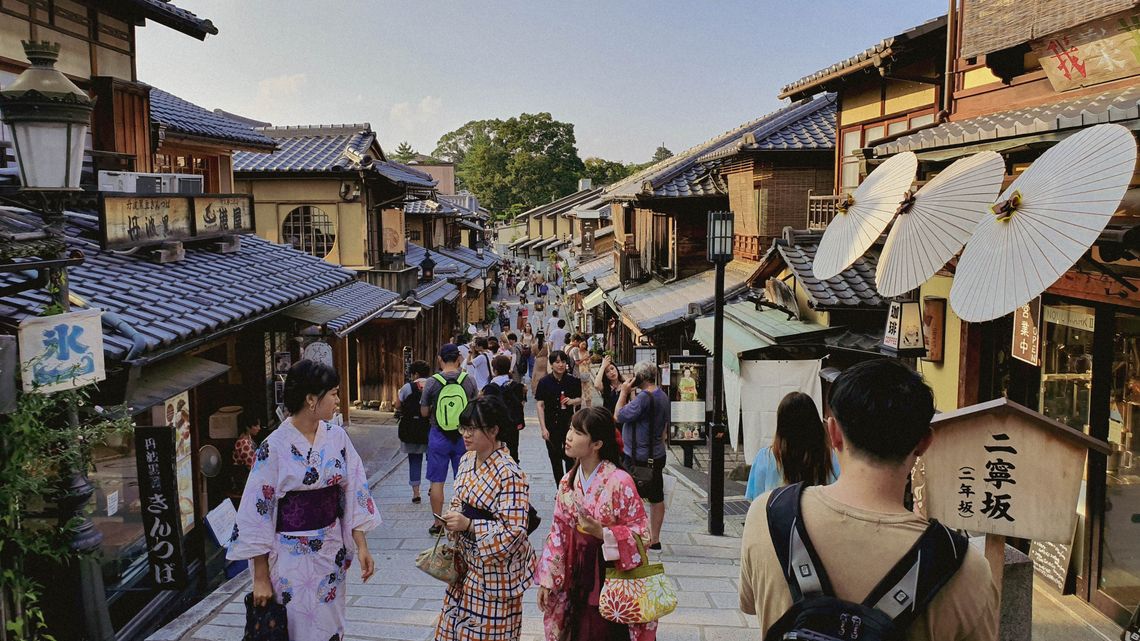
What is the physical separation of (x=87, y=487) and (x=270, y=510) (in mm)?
1711

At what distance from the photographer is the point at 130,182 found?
936 centimetres

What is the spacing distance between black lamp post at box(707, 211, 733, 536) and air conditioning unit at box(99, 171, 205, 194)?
22.5ft

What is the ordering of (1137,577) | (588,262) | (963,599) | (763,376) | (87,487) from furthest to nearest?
(588,262) → (763,376) → (1137,577) → (87,487) → (963,599)

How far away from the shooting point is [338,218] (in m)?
21.6

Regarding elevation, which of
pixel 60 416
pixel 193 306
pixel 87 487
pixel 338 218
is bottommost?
pixel 87 487

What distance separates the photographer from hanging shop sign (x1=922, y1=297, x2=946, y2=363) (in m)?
9.27

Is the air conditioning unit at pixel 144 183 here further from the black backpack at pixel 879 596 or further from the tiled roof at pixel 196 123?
the black backpack at pixel 879 596

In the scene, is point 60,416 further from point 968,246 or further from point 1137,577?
point 1137,577

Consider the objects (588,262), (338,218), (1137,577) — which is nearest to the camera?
(1137,577)

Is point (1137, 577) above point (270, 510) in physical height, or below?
below

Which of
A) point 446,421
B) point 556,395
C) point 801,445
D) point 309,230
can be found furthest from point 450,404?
point 309,230

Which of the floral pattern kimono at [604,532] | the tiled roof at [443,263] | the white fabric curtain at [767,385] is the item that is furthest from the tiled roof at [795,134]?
the tiled roof at [443,263]

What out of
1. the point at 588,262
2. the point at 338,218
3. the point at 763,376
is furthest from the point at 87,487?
the point at 588,262

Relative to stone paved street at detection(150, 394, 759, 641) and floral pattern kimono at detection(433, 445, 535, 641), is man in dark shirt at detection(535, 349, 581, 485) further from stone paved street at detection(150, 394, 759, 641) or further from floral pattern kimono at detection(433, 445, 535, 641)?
floral pattern kimono at detection(433, 445, 535, 641)
